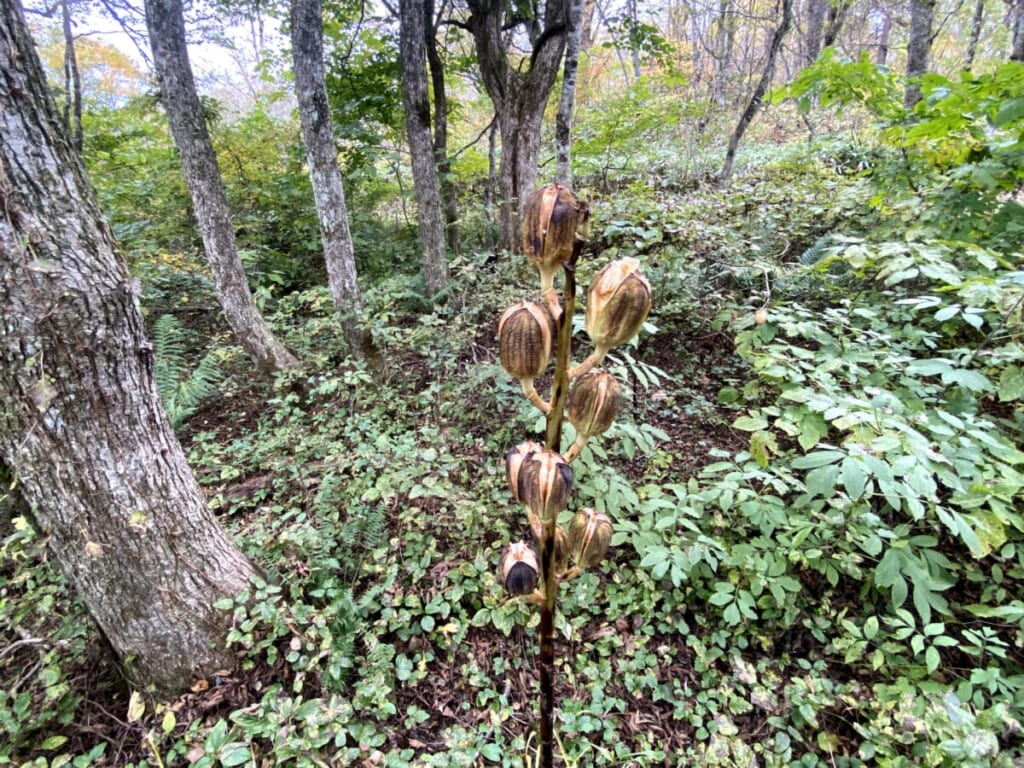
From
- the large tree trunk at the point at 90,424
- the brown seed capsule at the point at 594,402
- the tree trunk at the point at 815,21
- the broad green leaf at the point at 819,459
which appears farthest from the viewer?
the tree trunk at the point at 815,21

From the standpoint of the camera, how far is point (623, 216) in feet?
18.1

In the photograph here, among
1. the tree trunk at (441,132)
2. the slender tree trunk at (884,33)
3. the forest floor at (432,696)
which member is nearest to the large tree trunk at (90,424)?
the forest floor at (432,696)

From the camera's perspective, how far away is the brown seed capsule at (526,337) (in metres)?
0.82

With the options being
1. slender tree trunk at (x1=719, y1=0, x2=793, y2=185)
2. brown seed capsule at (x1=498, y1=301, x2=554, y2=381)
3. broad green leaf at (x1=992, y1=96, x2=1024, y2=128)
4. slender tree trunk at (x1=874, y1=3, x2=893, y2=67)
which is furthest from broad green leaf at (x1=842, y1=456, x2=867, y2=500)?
slender tree trunk at (x1=874, y1=3, x2=893, y2=67)

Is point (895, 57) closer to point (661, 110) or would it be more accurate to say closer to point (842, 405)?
point (661, 110)

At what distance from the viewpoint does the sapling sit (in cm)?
77

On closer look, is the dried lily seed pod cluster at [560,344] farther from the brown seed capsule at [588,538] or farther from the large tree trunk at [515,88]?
the large tree trunk at [515,88]

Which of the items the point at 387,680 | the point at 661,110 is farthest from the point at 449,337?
the point at 661,110

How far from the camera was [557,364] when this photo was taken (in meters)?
0.84

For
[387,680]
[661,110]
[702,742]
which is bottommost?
[702,742]

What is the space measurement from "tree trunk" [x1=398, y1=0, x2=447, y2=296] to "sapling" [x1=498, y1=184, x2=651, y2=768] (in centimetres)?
458

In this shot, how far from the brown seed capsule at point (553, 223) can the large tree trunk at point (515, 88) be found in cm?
536

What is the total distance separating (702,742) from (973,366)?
2.33m

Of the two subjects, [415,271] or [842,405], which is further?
[415,271]
